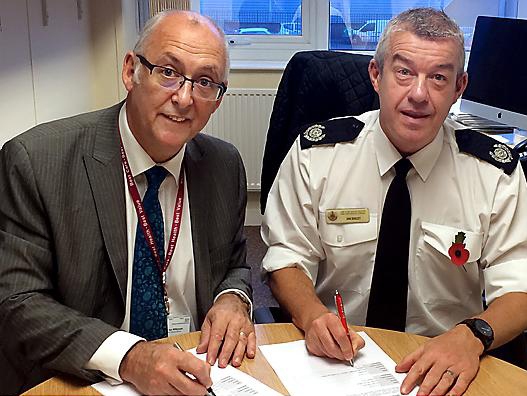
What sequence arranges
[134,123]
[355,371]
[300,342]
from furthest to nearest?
1. [134,123]
2. [300,342]
3. [355,371]

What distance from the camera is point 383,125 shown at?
182cm

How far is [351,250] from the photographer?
5.95 feet

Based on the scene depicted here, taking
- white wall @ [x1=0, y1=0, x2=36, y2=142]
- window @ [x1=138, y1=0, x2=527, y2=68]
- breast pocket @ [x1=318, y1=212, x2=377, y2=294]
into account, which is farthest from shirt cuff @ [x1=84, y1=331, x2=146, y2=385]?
window @ [x1=138, y1=0, x2=527, y2=68]

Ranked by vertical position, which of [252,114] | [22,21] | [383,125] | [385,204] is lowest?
[252,114]

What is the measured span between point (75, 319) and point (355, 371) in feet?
1.82

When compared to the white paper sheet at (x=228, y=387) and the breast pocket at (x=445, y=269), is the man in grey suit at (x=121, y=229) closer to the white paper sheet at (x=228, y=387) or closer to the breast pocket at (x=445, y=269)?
the white paper sheet at (x=228, y=387)

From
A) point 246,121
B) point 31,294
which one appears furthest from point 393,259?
point 246,121

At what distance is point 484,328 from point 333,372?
0.36 metres

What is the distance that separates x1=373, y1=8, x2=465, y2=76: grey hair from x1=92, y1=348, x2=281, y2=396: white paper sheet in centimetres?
88

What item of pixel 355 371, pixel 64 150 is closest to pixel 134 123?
pixel 64 150

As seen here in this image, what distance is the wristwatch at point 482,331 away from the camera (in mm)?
1462

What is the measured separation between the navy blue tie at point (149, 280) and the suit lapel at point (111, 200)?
0.12 feet

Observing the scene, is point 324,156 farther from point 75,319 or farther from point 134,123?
point 75,319

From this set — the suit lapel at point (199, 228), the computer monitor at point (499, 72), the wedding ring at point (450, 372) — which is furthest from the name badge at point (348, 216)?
the computer monitor at point (499, 72)
